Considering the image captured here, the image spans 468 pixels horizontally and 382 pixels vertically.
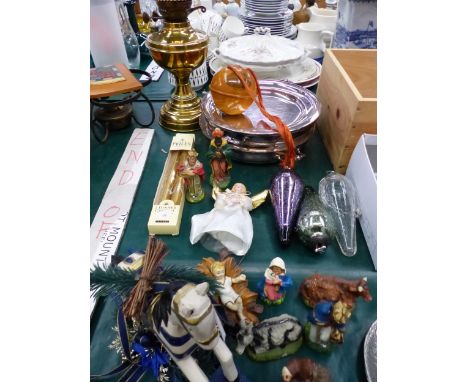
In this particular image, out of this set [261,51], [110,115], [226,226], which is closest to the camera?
[226,226]

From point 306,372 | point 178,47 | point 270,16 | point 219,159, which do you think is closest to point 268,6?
point 270,16

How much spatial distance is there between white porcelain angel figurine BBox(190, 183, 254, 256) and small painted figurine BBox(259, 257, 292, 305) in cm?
8

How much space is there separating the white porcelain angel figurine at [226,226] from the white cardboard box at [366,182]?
0.72 feet

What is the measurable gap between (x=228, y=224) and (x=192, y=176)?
0.16m

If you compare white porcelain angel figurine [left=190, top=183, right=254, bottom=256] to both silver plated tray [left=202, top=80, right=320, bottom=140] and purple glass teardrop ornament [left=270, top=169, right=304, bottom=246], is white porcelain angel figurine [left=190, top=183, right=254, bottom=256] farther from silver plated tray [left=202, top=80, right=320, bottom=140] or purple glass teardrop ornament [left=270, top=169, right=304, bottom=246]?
silver plated tray [left=202, top=80, right=320, bottom=140]

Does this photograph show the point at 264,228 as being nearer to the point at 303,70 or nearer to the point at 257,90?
the point at 257,90

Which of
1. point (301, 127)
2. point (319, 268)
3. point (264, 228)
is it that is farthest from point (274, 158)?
point (319, 268)

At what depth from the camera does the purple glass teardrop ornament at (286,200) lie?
2.18 feet

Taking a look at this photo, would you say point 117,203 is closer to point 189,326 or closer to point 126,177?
point 126,177

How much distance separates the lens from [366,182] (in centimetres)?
67

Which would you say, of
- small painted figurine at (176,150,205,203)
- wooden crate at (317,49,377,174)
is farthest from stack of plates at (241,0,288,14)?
small painted figurine at (176,150,205,203)

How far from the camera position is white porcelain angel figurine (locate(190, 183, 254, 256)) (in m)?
0.65
